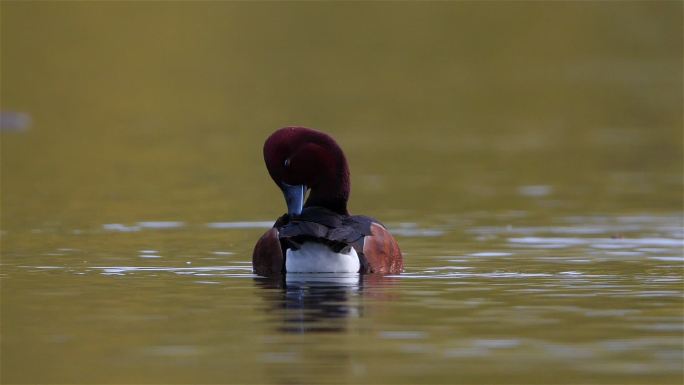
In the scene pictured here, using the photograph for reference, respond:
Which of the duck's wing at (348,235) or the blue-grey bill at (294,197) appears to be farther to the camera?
the blue-grey bill at (294,197)

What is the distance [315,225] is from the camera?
12836mm

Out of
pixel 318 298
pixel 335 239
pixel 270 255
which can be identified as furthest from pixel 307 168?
pixel 318 298

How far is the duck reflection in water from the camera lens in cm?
1121

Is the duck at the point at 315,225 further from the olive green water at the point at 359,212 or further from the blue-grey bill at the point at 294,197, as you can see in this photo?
the olive green water at the point at 359,212

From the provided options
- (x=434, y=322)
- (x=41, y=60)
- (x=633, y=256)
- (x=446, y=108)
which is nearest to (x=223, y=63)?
(x=41, y=60)

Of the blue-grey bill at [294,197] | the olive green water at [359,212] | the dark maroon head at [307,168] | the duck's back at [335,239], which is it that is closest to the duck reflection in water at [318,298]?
the olive green water at [359,212]

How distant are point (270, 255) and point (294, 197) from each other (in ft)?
1.78

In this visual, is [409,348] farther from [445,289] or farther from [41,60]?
[41,60]

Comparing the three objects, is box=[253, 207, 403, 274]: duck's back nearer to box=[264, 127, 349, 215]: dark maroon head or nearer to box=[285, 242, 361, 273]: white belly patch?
box=[285, 242, 361, 273]: white belly patch

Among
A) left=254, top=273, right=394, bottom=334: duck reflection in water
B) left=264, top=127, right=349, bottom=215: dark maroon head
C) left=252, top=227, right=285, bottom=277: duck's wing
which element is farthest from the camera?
left=264, top=127, right=349, bottom=215: dark maroon head

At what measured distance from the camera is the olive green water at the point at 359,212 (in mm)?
10250

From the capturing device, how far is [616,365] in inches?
386

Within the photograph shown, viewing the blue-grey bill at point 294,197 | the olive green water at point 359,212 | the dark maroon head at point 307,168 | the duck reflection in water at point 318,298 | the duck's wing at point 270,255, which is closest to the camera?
the olive green water at point 359,212

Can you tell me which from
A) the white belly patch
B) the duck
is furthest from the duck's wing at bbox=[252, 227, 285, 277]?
the white belly patch
